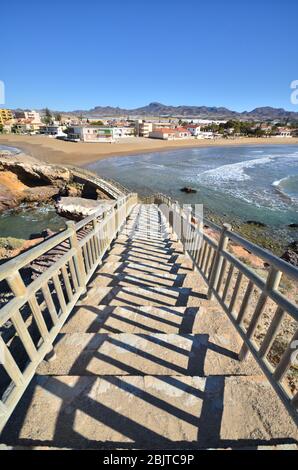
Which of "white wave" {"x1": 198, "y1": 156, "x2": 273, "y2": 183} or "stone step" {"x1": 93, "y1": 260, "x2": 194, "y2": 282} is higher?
"stone step" {"x1": 93, "y1": 260, "x2": 194, "y2": 282}

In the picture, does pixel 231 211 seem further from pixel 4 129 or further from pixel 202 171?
pixel 4 129

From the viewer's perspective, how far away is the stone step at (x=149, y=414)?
152cm

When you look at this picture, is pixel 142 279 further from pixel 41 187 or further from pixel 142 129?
pixel 142 129

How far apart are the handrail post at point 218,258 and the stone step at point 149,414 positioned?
1336 millimetres

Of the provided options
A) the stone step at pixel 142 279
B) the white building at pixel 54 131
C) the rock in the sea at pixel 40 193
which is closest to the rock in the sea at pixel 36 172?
the rock in the sea at pixel 40 193

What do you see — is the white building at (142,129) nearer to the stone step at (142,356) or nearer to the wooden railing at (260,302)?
the wooden railing at (260,302)

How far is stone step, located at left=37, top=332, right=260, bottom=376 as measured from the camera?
2064 millimetres

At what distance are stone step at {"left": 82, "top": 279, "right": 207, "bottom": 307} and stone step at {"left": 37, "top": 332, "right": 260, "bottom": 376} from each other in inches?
29.7

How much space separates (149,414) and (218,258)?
1.94 meters

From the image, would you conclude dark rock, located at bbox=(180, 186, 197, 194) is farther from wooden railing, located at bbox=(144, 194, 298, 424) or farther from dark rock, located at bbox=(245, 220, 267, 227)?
wooden railing, located at bbox=(144, 194, 298, 424)

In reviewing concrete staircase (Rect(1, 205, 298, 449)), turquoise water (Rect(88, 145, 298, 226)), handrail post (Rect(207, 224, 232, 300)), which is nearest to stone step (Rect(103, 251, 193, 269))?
handrail post (Rect(207, 224, 232, 300))

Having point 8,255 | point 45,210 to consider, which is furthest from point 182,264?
point 45,210

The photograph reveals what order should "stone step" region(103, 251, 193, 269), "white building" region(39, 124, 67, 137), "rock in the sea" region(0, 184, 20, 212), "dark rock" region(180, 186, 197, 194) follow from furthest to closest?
"white building" region(39, 124, 67, 137) < "dark rock" region(180, 186, 197, 194) < "rock in the sea" region(0, 184, 20, 212) < "stone step" region(103, 251, 193, 269)

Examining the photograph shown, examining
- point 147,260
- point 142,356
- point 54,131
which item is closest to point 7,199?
point 147,260
